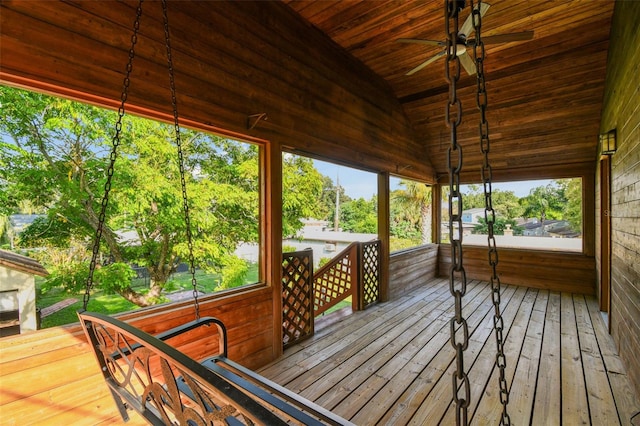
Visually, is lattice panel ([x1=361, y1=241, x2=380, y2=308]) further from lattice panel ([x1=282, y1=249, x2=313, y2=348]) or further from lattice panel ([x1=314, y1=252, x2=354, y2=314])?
lattice panel ([x1=282, y1=249, x2=313, y2=348])

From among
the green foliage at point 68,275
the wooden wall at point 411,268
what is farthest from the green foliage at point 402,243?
the green foliage at point 68,275

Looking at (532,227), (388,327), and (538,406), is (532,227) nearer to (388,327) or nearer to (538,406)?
(388,327)

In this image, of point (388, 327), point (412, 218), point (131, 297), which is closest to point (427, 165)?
point (412, 218)

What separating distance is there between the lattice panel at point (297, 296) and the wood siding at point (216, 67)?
4.02 feet

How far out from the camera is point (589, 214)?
499 centimetres

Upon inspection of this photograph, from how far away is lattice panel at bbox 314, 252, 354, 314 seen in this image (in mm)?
4117

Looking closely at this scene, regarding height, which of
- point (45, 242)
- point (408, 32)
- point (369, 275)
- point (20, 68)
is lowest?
point (369, 275)

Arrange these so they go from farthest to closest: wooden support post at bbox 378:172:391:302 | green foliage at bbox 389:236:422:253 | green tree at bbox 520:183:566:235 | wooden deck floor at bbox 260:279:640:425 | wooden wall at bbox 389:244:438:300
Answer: green tree at bbox 520:183:566:235, green foliage at bbox 389:236:422:253, wooden wall at bbox 389:244:438:300, wooden support post at bbox 378:172:391:302, wooden deck floor at bbox 260:279:640:425

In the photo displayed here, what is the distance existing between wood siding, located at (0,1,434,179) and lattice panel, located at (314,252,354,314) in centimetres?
154

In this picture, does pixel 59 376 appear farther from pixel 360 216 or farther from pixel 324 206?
pixel 360 216

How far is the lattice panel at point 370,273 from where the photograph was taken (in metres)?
4.32

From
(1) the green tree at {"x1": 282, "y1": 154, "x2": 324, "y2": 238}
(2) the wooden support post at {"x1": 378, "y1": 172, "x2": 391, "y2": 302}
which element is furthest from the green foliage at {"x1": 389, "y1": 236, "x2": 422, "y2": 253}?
(1) the green tree at {"x1": 282, "y1": 154, "x2": 324, "y2": 238}

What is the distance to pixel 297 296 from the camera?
3191mm

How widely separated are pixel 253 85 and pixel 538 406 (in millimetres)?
3479
